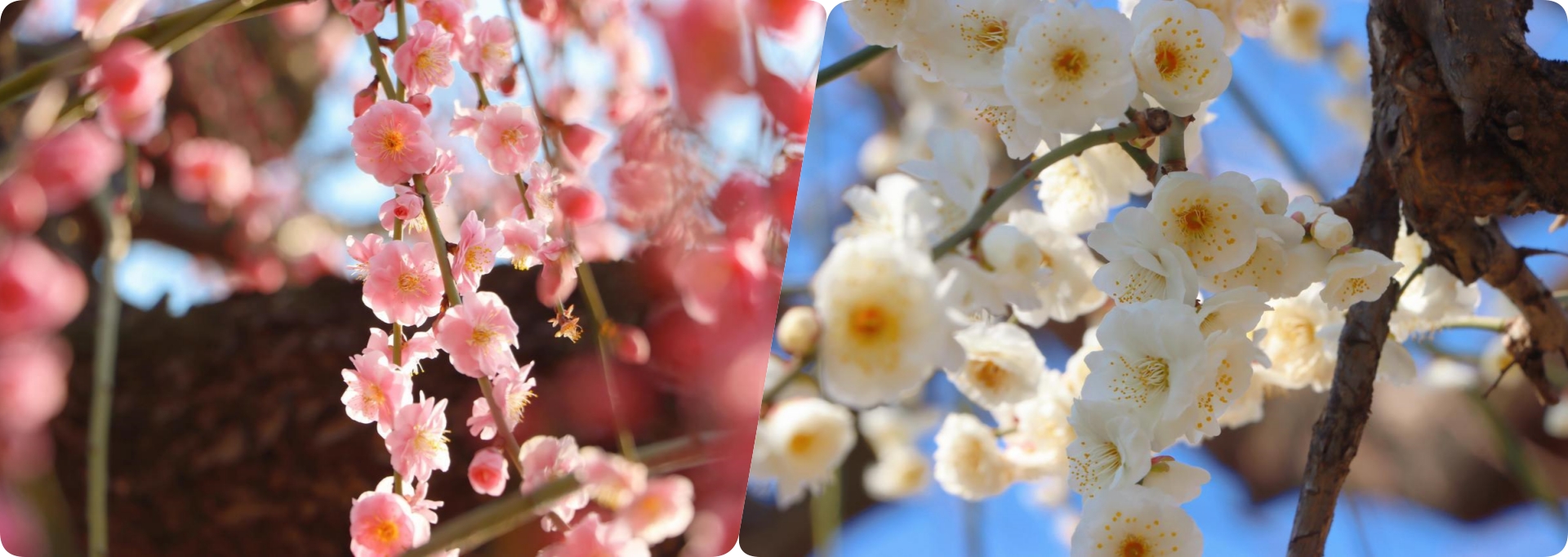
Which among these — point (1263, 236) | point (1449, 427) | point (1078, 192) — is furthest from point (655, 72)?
point (1449, 427)

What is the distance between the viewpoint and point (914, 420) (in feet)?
2.58

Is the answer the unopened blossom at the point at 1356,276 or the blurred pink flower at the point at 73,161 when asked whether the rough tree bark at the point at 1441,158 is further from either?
the blurred pink flower at the point at 73,161

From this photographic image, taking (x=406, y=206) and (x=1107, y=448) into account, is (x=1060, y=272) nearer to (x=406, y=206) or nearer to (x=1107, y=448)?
(x=1107, y=448)

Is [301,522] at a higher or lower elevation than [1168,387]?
lower

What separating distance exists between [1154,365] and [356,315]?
0.63 m

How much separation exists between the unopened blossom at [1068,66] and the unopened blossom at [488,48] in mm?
298

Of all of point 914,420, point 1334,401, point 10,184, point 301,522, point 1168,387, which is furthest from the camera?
point 914,420


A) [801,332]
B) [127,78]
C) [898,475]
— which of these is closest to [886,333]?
[801,332]

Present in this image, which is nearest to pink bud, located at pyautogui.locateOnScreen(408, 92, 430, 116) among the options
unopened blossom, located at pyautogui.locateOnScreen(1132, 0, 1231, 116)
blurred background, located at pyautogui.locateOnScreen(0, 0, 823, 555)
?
blurred background, located at pyautogui.locateOnScreen(0, 0, 823, 555)

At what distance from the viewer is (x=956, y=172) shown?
13.4 inches

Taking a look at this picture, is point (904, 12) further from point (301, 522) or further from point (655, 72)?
point (301, 522)

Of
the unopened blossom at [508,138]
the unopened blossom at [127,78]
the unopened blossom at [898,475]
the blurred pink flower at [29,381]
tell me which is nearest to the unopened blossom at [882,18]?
the unopened blossom at [508,138]

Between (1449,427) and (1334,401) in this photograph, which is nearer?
(1334,401)

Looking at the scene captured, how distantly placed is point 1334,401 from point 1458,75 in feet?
0.48
